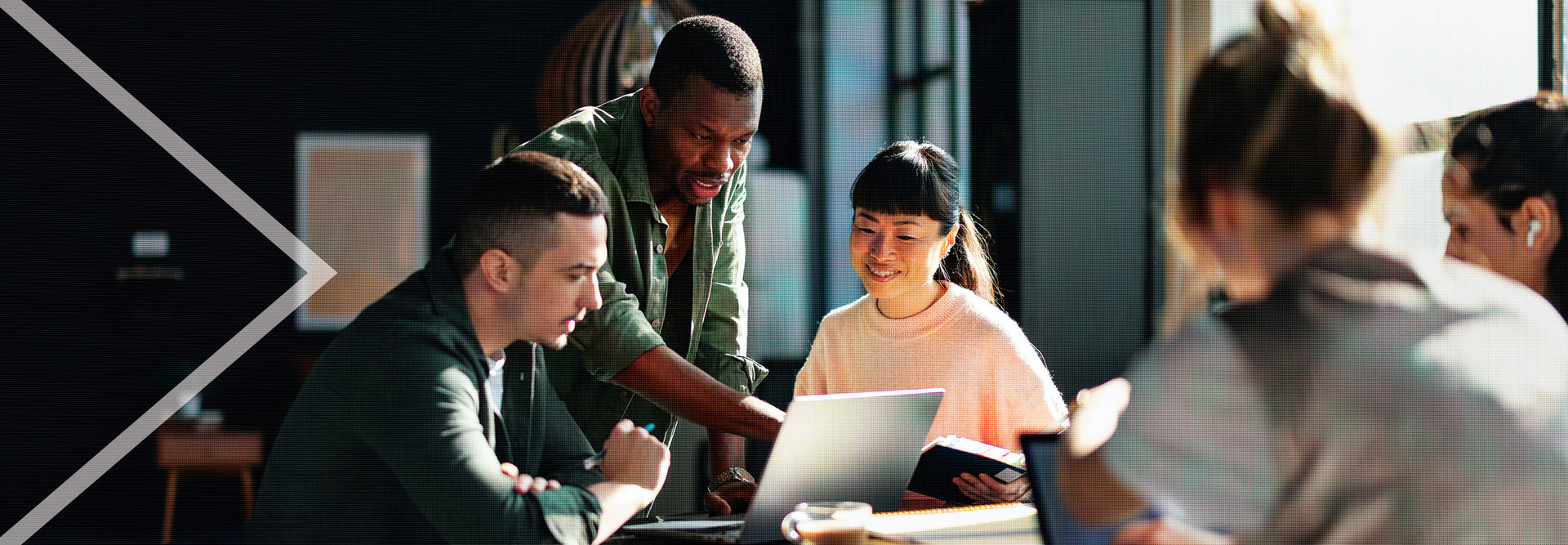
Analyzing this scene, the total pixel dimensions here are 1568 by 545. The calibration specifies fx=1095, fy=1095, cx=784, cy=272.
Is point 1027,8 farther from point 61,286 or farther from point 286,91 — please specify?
point 61,286

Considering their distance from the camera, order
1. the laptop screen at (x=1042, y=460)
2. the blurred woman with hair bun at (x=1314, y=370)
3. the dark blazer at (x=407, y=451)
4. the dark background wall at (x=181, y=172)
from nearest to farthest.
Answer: the blurred woman with hair bun at (x=1314, y=370), the laptop screen at (x=1042, y=460), the dark blazer at (x=407, y=451), the dark background wall at (x=181, y=172)

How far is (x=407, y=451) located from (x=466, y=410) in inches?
2.7

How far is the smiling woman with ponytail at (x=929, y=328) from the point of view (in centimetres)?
178

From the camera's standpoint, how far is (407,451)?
3.44ft

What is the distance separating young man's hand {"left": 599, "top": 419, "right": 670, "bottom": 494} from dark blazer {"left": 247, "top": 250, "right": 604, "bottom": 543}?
0.05 m

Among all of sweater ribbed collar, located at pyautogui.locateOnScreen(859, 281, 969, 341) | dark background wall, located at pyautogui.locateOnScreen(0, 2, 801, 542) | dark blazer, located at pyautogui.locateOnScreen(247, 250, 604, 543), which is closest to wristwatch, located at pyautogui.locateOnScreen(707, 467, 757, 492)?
dark blazer, located at pyautogui.locateOnScreen(247, 250, 604, 543)

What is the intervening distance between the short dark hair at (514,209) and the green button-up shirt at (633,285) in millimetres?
263

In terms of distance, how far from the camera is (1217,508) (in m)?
0.73

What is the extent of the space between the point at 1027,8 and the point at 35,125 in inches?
156

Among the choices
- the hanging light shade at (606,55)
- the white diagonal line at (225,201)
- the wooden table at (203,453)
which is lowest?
the wooden table at (203,453)

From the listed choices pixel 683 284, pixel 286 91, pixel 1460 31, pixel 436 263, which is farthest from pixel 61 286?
pixel 1460 31

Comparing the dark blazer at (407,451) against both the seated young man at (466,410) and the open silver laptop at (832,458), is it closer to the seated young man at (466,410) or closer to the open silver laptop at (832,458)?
the seated young man at (466,410)

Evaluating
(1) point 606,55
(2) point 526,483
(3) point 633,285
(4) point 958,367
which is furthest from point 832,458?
(1) point 606,55

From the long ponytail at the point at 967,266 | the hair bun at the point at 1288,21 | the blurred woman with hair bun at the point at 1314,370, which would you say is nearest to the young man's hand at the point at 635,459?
the blurred woman with hair bun at the point at 1314,370
